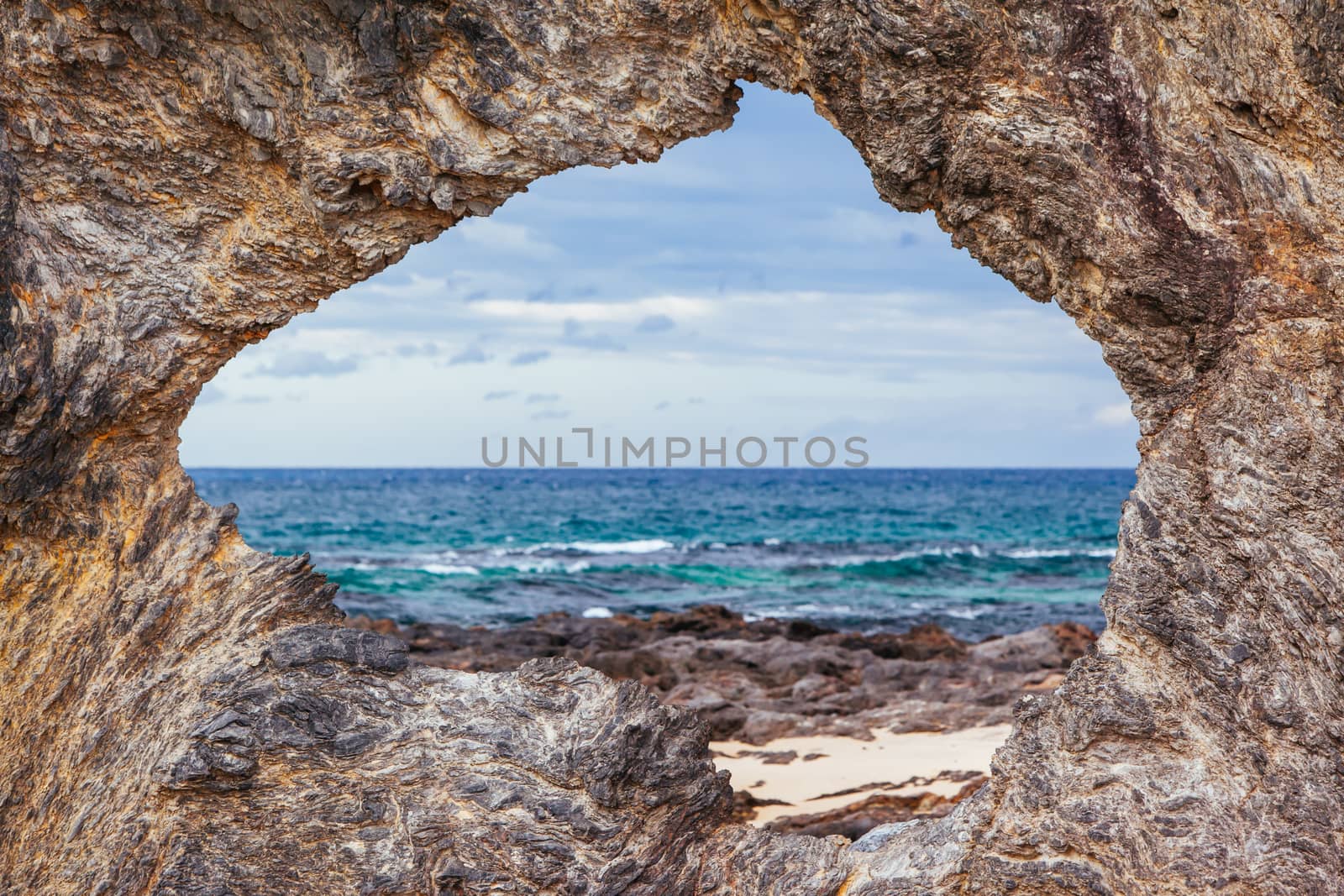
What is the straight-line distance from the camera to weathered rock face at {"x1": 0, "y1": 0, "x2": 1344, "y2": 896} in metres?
4.79

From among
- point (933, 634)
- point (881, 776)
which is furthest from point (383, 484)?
point (881, 776)

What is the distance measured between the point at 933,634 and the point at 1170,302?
13.6 meters

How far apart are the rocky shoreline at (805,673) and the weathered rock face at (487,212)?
3614 mm

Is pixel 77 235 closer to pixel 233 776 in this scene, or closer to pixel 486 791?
pixel 233 776

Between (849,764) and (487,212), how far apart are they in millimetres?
7164

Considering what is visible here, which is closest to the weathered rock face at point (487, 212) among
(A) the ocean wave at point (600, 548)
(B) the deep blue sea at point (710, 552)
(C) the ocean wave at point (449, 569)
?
(B) the deep blue sea at point (710, 552)

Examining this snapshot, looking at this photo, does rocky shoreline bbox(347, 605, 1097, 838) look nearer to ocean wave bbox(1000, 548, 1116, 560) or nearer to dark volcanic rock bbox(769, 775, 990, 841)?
dark volcanic rock bbox(769, 775, 990, 841)

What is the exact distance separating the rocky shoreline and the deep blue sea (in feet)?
15.2

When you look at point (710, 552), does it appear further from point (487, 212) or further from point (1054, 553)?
point (487, 212)

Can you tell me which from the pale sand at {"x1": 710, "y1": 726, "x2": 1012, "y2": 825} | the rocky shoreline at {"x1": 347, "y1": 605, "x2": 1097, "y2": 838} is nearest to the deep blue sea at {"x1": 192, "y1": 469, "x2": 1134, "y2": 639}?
the rocky shoreline at {"x1": 347, "y1": 605, "x2": 1097, "y2": 838}

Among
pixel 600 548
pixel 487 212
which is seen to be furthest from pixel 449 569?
pixel 487 212

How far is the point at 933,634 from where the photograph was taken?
17828 millimetres

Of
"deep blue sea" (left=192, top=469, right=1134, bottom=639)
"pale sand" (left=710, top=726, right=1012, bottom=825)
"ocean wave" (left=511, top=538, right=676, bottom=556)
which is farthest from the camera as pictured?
"ocean wave" (left=511, top=538, right=676, bottom=556)

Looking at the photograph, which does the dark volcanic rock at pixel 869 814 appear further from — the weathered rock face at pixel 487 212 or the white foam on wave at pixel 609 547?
the white foam on wave at pixel 609 547
